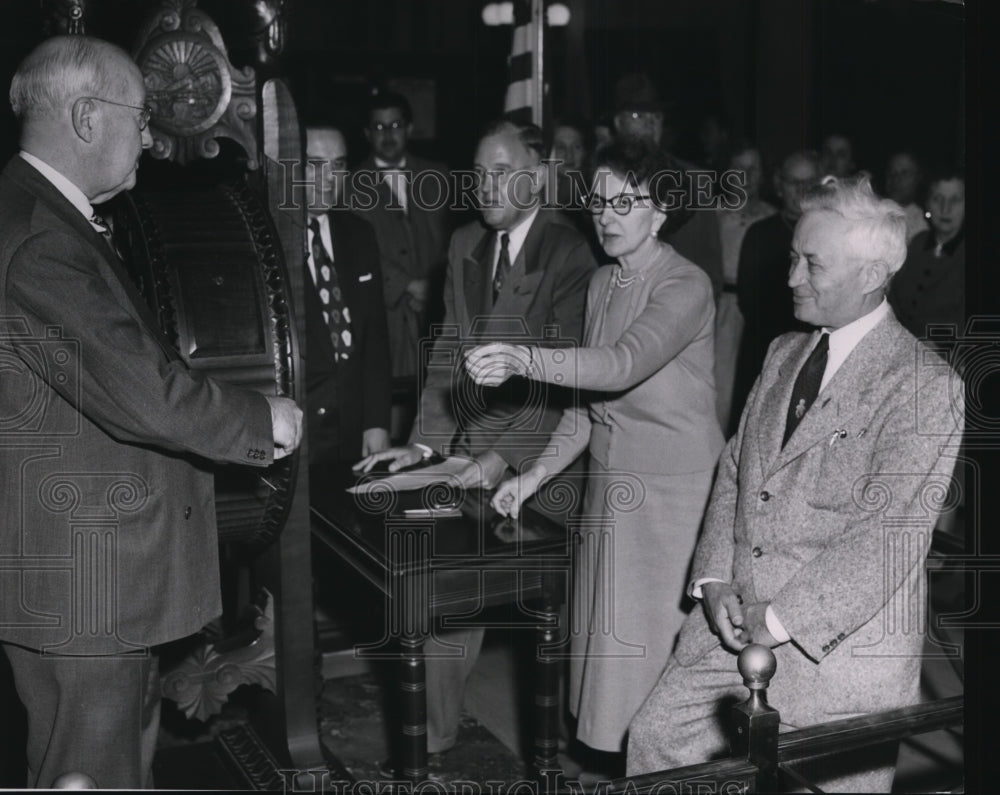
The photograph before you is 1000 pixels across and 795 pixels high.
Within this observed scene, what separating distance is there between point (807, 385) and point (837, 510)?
0.93 ft

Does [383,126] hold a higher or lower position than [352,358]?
higher

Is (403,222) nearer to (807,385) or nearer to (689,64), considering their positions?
(807,385)

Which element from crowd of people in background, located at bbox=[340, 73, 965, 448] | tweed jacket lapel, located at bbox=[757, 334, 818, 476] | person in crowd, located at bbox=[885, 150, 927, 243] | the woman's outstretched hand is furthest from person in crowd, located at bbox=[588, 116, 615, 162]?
tweed jacket lapel, located at bbox=[757, 334, 818, 476]

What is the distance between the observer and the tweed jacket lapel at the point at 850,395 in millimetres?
2291

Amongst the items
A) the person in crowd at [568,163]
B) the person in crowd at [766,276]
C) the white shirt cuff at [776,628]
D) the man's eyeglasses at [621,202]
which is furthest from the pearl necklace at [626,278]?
the person in crowd at [568,163]

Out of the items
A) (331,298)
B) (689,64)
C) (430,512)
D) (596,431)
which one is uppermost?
(689,64)

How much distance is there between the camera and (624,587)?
2.88 metres

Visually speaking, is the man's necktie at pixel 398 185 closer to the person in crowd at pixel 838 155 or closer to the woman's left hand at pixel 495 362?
the person in crowd at pixel 838 155

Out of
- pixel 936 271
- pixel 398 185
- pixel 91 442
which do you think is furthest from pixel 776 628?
pixel 398 185

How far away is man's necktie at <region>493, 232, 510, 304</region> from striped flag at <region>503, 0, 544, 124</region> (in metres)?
2.33

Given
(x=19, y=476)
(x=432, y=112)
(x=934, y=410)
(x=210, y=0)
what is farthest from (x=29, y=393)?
(x=432, y=112)

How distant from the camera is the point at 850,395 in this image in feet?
7.59

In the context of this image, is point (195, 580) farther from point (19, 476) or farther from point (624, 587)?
point (624, 587)

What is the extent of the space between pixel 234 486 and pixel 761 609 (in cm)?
125
